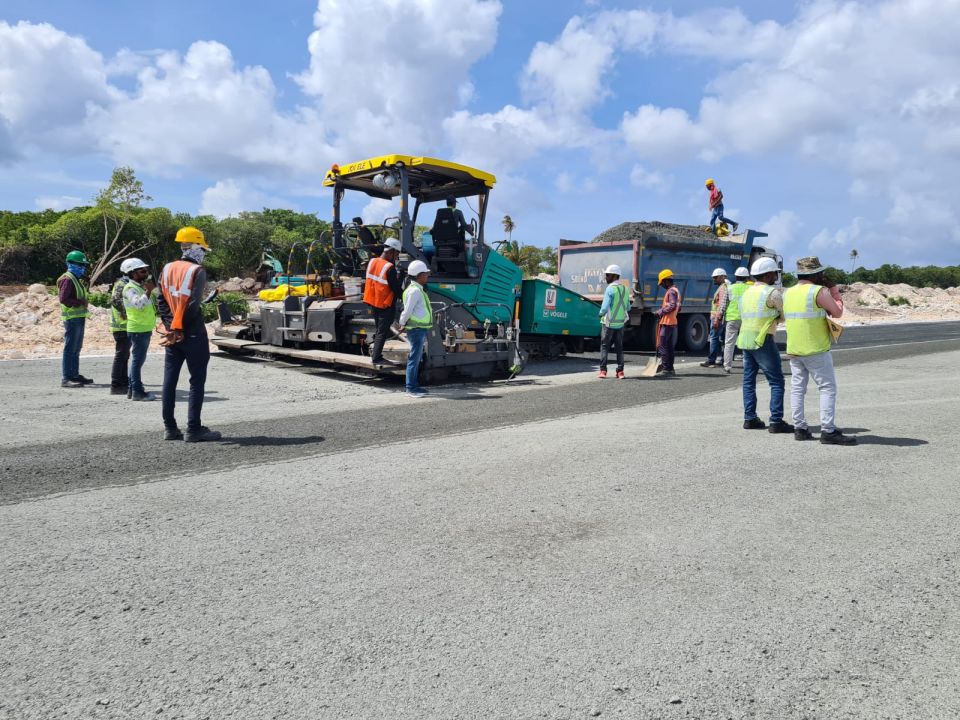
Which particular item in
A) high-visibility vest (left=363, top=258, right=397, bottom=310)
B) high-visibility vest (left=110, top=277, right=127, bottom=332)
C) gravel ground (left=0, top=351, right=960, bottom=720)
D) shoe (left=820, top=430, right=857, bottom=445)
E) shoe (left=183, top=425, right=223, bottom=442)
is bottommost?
gravel ground (left=0, top=351, right=960, bottom=720)

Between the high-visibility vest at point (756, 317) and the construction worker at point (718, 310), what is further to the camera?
the construction worker at point (718, 310)

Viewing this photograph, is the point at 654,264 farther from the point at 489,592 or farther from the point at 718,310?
the point at 489,592

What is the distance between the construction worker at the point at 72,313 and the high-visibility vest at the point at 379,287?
3.50 meters

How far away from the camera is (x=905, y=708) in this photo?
228 centimetres

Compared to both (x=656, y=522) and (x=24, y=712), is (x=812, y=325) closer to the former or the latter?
(x=656, y=522)

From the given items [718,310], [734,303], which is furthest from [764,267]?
[718,310]

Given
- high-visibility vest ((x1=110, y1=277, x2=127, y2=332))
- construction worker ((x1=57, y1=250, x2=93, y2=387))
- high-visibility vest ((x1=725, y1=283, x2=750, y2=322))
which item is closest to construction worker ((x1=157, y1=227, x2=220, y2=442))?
high-visibility vest ((x1=110, y1=277, x2=127, y2=332))

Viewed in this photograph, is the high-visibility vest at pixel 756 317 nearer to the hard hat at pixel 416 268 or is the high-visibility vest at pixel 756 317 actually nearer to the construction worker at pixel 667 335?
the hard hat at pixel 416 268

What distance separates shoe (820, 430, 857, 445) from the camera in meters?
6.01

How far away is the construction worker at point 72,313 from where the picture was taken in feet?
29.1

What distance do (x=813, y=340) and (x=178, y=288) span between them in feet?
17.6

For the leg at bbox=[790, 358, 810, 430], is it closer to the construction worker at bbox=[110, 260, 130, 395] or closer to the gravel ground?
the gravel ground

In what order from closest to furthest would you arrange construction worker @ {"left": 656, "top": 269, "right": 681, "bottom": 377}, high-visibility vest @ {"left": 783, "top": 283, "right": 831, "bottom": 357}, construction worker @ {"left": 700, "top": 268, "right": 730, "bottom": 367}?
high-visibility vest @ {"left": 783, "top": 283, "right": 831, "bottom": 357} → construction worker @ {"left": 656, "top": 269, "right": 681, "bottom": 377} → construction worker @ {"left": 700, "top": 268, "right": 730, "bottom": 367}

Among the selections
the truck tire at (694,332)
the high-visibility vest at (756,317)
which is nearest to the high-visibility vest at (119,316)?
the high-visibility vest at (756,317)
